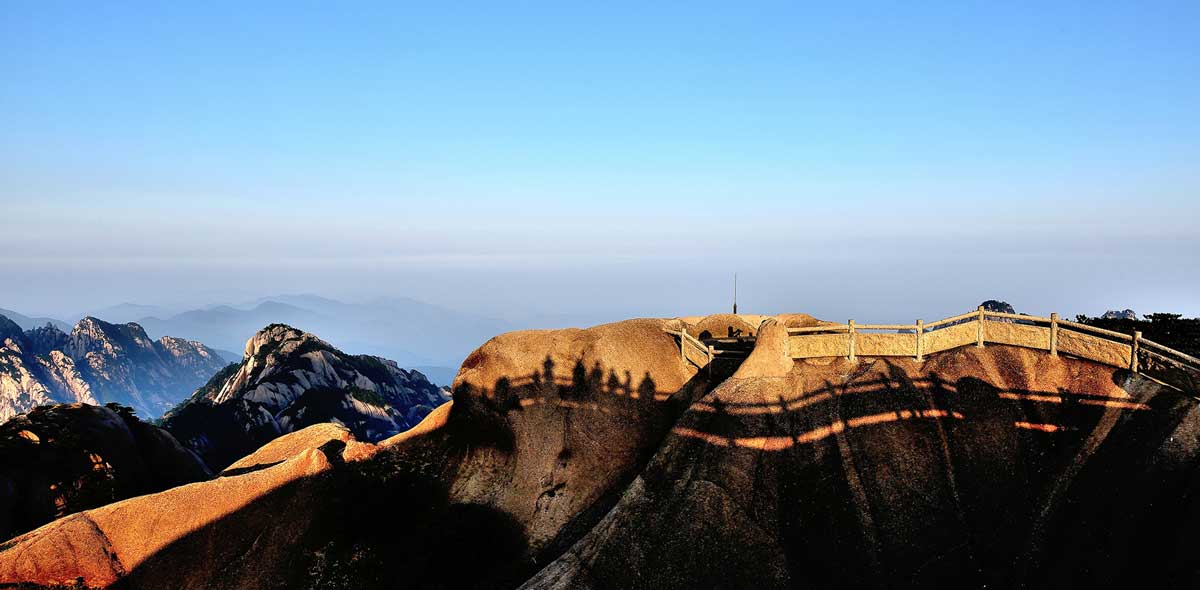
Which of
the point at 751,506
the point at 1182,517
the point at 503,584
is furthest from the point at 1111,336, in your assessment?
the point at 503,584

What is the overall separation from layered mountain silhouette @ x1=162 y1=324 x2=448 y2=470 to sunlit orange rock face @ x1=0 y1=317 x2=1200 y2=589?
348 feet

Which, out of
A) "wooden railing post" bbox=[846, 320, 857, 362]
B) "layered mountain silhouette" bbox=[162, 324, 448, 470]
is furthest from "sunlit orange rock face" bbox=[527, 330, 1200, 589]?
"layered mountain silhouette" bbox=[162, 324, 448, 470]

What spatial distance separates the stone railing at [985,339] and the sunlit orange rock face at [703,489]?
1.87ft

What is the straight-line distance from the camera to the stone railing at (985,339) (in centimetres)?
2977

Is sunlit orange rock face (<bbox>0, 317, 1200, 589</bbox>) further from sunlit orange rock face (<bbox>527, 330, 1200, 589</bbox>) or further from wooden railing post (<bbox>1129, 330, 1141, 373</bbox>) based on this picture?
wooden railing post (<bbox>1129, 330, 1141, 373</bbox>)

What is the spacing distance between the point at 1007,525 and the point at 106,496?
49175 millimetres

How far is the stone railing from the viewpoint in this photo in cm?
2977

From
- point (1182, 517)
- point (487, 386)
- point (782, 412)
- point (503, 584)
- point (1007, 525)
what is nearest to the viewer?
point (1182, 517)

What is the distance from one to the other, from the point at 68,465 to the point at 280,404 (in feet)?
416

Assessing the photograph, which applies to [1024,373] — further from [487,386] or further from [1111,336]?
[487,386]

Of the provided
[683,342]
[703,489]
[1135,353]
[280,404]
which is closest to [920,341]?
[1135,353]

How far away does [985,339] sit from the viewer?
34.4 metres

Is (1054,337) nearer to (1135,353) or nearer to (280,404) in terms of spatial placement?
(1135,353)

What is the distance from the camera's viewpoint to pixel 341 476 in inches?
1709
